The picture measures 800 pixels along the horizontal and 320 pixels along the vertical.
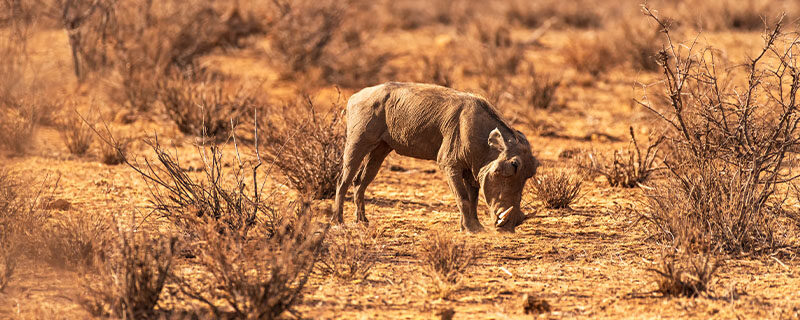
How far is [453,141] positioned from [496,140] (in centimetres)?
44

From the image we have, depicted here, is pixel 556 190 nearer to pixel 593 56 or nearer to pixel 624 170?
pixel 624 170

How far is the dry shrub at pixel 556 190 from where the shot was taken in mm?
8562

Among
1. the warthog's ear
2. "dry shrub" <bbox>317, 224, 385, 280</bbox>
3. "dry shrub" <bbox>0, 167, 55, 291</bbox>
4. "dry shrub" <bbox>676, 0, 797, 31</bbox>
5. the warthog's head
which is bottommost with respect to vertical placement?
"dry shrub" <bbox>0, 167, 55, 291</bbox>

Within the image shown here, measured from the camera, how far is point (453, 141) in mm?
7266

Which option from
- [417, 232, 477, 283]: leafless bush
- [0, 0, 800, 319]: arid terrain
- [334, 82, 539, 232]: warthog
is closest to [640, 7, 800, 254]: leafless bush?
[0, 0, 800, 319]: arid terrain

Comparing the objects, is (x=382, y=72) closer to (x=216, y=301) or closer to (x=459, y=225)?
(x=459, y=225)

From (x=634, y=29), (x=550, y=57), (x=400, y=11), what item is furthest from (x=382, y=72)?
(x=400, y=11)

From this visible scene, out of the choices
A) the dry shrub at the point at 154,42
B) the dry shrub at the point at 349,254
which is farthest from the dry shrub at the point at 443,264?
the dry shrub at the point at 154,42

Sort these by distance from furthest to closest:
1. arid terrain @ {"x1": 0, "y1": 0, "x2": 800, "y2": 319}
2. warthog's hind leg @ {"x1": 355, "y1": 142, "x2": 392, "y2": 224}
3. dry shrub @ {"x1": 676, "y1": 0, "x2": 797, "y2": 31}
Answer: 1. dry shrub @ {"x1": 676, "y1": 0, "x2": 797, "y2": 31}
2. warthog's hind leg @ {"x1": 355, "y1": 142, "x2": 392, "y2": 224}
3. arid terrain @ {"x1": 0, "y1": 0, "x2": 800, "y2": 319}

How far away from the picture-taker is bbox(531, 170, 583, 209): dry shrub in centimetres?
856

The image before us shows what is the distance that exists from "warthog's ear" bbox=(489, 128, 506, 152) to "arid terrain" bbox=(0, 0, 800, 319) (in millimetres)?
690

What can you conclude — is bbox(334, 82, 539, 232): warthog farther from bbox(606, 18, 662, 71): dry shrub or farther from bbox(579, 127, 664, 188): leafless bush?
bbox(606, 18, 662, 71): dry shrub

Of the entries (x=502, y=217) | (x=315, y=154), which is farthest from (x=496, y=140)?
(x=315, y=154)

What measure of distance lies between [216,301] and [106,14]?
33.7 ft
